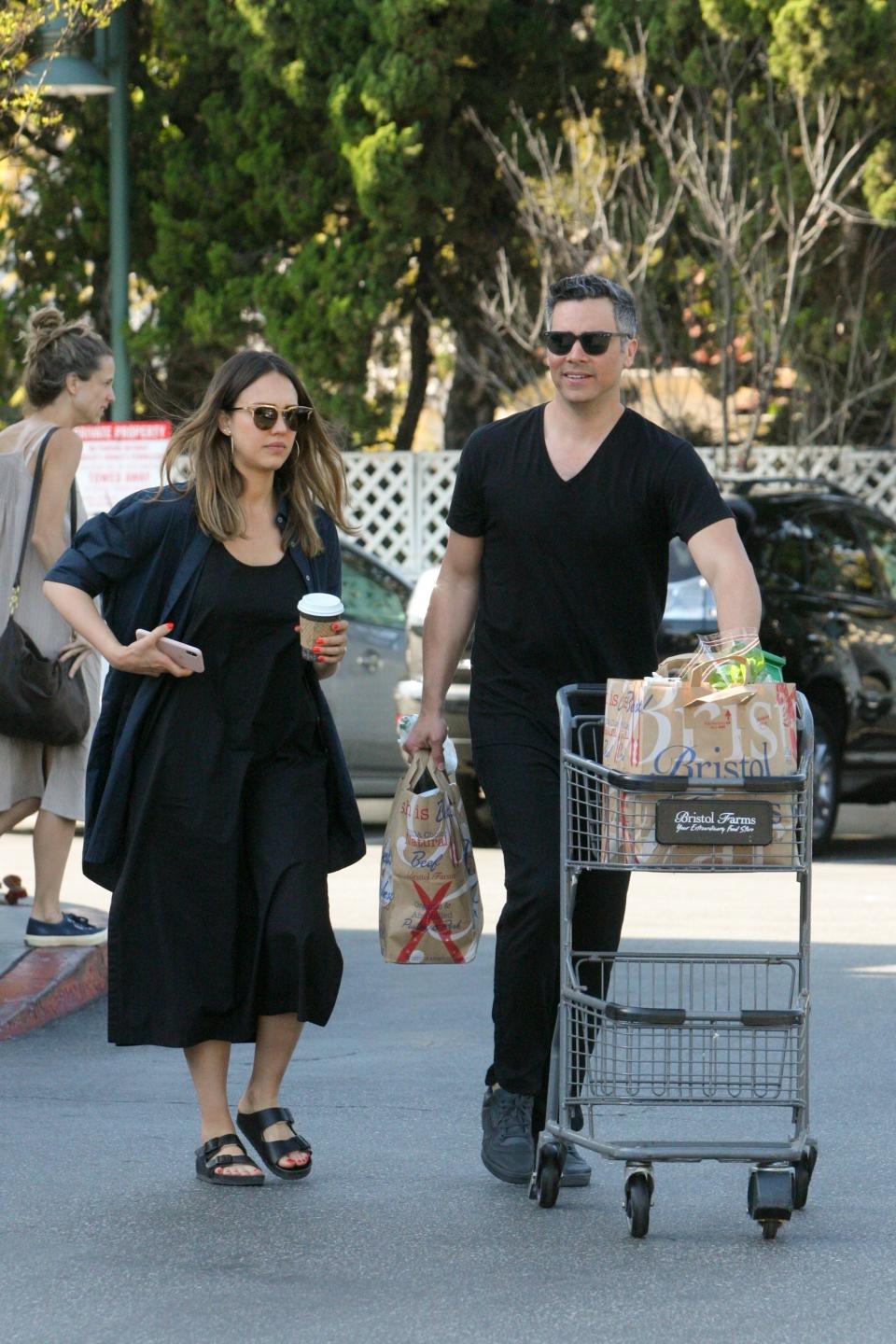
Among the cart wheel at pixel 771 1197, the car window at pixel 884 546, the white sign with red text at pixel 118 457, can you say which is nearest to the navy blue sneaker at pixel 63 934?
the cart wheel at pixel 771 1197

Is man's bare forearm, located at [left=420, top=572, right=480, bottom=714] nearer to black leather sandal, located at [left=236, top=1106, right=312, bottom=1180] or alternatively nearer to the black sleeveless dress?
the black sleeveless dress

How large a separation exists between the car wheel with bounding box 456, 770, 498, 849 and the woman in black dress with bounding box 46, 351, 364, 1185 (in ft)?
22.0

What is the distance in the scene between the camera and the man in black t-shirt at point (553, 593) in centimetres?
500

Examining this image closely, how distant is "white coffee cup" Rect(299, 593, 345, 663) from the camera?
482cm

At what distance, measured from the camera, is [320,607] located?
4.83 meters

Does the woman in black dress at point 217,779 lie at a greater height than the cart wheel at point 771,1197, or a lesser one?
greater

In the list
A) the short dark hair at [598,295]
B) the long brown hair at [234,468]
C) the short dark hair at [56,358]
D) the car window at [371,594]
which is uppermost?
the short dark hair at [598,295]

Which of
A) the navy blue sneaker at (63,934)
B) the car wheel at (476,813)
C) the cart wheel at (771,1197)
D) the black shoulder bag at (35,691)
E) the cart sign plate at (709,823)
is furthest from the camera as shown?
the car wheel at (476,813)

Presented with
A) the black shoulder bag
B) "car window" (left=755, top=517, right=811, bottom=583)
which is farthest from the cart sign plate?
"car window" (left=755, top=517, right=811, bottom=583)

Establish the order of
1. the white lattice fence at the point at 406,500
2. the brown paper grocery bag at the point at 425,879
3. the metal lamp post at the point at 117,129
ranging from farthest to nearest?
the white lattice fence at the point at 406,500
the metal lamp post at the point at 117,129
the brown paper grocery bag at the point at 425,879

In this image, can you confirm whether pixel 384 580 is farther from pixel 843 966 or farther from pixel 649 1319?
pixel 649 1319

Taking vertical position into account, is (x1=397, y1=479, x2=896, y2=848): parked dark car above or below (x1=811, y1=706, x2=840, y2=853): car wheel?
above

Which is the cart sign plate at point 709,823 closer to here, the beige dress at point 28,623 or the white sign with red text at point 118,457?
the beige dress at point 28,623

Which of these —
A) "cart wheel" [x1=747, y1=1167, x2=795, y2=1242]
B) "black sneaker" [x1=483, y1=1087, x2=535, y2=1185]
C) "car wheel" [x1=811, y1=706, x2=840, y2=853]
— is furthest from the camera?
"car wheel" [x1=811, y1=706, x2=840, y2=853]
